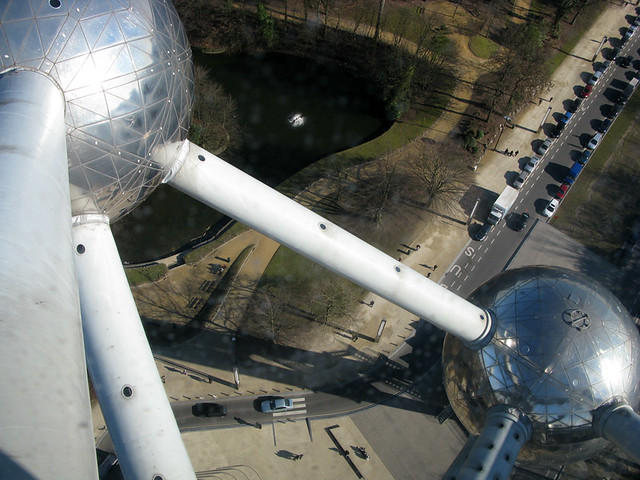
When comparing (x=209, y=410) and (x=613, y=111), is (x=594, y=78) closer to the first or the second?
(x=613, y=111)

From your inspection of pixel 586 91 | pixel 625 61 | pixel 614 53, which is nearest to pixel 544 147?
pixel 586 91

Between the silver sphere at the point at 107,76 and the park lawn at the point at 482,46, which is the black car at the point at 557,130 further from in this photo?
the silver sphere at the point at 107,76

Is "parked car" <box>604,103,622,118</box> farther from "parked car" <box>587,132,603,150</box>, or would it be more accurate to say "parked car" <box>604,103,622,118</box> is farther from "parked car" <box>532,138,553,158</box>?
"parked car" <box>532,138,553,158</box>

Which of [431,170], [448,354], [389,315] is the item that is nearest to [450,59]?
[431,170]

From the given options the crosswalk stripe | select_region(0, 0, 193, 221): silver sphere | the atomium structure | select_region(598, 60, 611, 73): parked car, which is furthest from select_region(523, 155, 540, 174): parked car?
select_region(0, 0, 193, 221): silver sphere

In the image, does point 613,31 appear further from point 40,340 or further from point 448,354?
point 40,340

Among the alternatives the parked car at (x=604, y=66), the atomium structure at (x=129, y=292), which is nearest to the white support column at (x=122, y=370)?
the atomium structure at (x=129, y=292)
